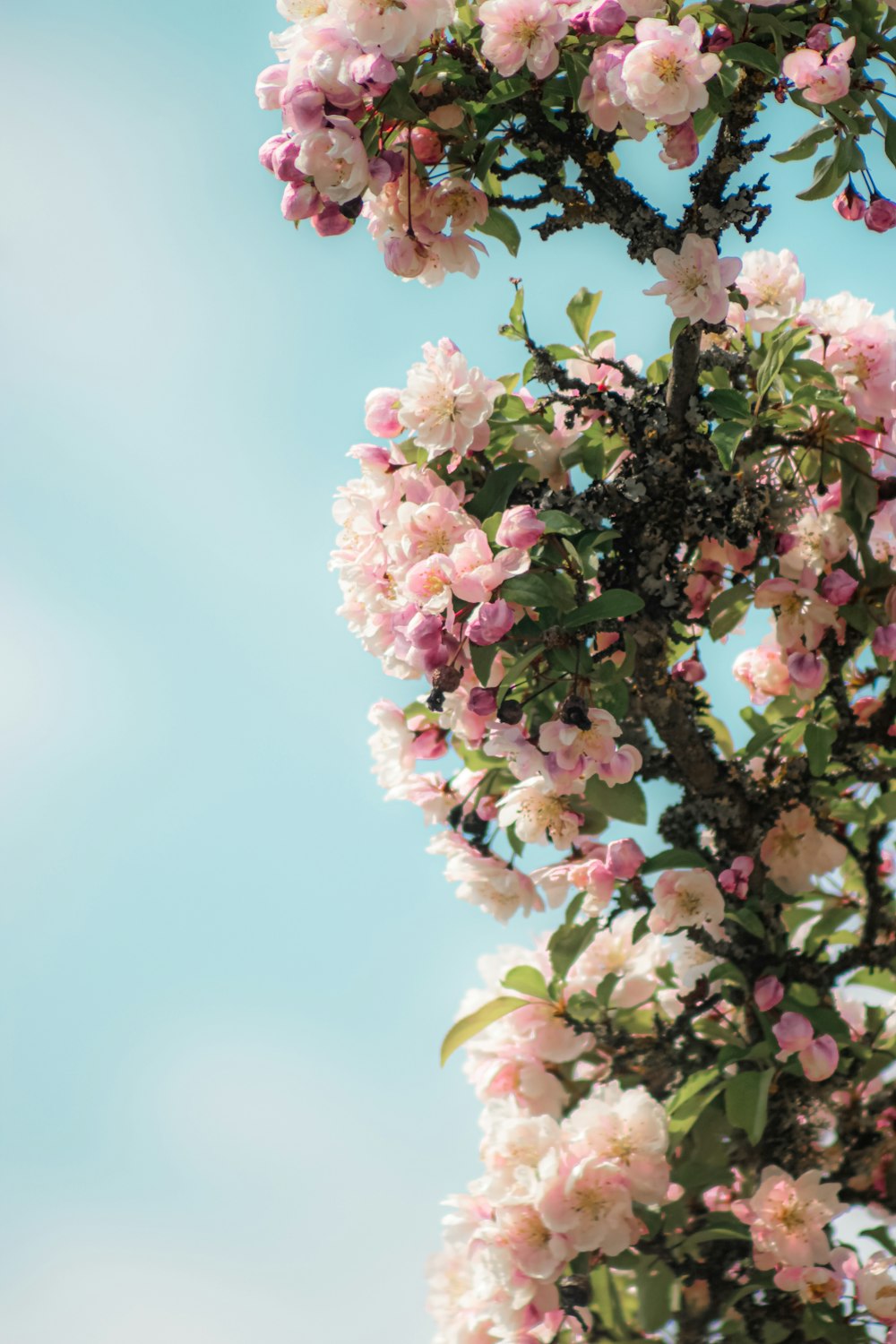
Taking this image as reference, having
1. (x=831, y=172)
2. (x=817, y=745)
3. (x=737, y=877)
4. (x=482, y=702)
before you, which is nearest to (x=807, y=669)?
(x=817, y=745)

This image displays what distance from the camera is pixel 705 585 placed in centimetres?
208

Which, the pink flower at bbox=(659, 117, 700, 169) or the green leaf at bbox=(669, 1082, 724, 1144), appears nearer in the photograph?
the pink flower at bbox=(659, 117, 700, 169)

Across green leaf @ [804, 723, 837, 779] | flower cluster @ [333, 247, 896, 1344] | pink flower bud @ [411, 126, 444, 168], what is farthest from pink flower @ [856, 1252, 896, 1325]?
pink flower bud @ [411, 126, 444, 168]

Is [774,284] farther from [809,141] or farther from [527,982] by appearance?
[527,982]

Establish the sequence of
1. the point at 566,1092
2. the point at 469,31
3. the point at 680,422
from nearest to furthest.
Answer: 1. the point at 469,31
2. the point at 680,422
3. the point at 566,1092

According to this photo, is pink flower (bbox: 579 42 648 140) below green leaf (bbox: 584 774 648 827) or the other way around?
the other way around

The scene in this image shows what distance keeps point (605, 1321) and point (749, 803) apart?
877 mm

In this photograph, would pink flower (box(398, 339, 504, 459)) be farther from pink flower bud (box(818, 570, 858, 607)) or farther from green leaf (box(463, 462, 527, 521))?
pink flower bud (box(818, 570, 858, 607))

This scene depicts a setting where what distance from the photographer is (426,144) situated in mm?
1695

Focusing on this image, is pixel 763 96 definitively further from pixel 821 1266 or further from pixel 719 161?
pixel 821 1266

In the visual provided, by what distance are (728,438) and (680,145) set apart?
39 cm

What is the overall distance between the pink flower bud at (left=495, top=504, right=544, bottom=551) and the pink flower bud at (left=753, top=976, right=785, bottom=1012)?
2.74 feet

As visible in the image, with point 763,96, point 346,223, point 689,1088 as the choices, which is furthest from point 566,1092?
point 763,96

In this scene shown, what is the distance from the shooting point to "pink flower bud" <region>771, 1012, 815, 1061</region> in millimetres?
1918
